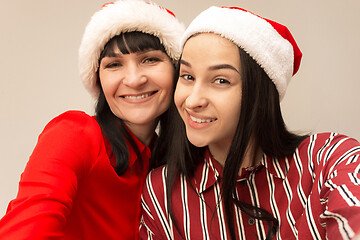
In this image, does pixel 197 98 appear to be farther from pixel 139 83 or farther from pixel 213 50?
pixel 139 83

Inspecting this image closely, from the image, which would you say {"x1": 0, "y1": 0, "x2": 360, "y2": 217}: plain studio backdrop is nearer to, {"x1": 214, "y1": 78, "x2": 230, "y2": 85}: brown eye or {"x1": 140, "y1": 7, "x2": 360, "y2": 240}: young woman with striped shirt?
{"x1": 140, "y1": 7, "x2": 360, "y2": 240}: young woman with striped shirt

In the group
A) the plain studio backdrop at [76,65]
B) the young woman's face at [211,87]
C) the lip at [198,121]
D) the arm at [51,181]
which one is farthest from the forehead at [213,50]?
the plain studio backdrop at [76,65]

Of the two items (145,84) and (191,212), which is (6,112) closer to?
(145,84)

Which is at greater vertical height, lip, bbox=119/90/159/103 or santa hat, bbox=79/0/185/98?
santa hat, bbox=79/0/185/98

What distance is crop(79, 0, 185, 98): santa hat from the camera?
1.39 m

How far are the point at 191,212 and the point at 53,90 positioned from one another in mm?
1052

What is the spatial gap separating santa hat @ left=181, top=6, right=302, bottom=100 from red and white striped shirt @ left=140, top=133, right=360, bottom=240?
23 centimetres

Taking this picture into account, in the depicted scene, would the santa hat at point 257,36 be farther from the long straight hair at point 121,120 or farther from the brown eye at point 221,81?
the long straight hair at point 121,120

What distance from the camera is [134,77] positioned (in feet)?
4.49

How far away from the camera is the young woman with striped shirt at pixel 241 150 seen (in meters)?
1.09

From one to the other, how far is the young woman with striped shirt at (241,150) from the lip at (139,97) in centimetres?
16

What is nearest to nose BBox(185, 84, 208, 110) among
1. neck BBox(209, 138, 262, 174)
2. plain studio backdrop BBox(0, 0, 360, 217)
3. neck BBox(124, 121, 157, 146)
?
neck BBox(209, 138, 262, 174)

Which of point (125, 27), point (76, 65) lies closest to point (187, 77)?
point (125, 27)

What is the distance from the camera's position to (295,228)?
114 centimetres
